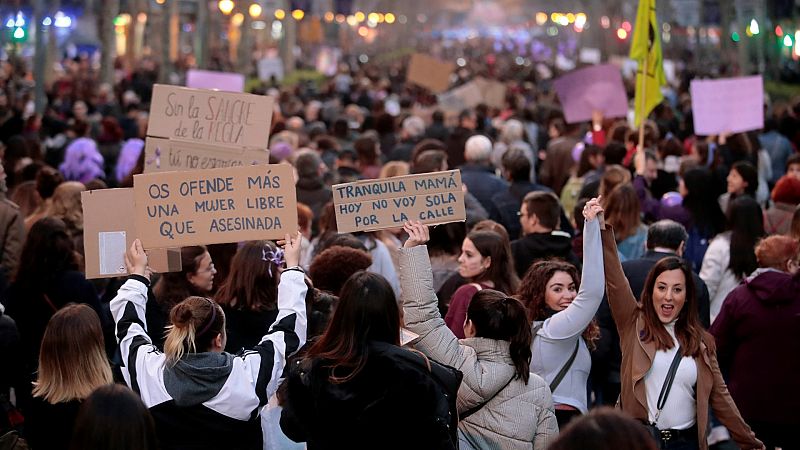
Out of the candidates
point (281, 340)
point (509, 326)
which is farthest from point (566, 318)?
point (281, 340)

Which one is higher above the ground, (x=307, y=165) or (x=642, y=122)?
(x=642, y=122)

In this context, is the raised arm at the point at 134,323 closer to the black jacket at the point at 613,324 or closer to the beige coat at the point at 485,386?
the beige coat at the point at 485,386

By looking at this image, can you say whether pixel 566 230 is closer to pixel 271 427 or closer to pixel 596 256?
pixel 596 256

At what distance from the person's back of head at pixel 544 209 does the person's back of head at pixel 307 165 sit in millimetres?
2928

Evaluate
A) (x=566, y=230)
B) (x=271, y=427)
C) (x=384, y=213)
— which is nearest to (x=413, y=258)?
(x=384, y=213)

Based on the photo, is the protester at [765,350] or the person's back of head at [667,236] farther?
the person's back of head at [667,236]

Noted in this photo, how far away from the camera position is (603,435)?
379 centimetres

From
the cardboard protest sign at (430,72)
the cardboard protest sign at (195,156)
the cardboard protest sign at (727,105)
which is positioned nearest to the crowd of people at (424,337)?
the cardboard protest sign at (195,156)

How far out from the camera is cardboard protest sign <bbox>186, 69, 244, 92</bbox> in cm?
1877

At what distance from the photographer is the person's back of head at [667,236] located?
27.5 feet

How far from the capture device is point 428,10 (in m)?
160

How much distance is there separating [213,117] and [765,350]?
3.51 m

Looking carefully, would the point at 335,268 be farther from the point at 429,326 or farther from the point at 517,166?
the point at 517,166

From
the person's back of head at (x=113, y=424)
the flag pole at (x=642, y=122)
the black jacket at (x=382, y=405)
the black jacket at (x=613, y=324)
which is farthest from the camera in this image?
the flag pole at (x=642, y=122)
